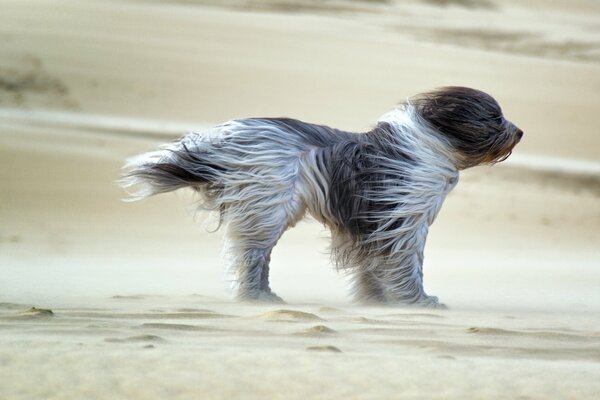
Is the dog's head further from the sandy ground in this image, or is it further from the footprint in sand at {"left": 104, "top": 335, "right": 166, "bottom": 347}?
the footprint in sand at {"left": 104, "top": 335, "right": 166, "bottom": 347}

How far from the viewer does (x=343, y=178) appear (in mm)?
6539

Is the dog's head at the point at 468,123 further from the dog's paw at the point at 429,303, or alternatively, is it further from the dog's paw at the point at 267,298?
the dog's paw at the point at 267,298

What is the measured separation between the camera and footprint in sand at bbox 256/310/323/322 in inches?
223

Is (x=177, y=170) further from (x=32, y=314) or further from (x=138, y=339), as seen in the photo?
(x=138, y=339)

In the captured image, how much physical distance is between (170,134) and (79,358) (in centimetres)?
991

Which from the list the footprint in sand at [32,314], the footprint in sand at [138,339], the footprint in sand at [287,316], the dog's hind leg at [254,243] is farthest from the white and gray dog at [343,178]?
the footprint in sand at [138,339]

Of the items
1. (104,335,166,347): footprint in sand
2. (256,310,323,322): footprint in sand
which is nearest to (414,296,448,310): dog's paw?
(256,310,323,322): footprint in sand

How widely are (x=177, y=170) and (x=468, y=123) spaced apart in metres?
1.49

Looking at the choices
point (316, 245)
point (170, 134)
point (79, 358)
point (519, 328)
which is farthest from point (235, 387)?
point (170, 134)

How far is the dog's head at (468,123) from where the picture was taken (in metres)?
6.76

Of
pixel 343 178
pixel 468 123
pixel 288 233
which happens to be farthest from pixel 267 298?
pixel 288 233

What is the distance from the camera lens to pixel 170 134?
558 inches

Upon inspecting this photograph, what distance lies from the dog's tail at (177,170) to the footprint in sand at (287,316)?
3.15 feet

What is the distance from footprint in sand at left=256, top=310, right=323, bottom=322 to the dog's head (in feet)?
4.70
